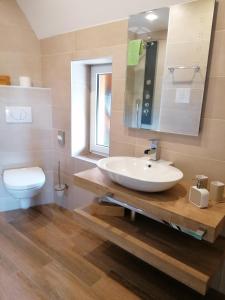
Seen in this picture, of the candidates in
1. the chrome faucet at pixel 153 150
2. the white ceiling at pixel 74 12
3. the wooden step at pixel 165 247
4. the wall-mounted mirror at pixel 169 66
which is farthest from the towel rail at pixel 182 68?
the wooden step at pixel 165 247

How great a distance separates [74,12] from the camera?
6.23 ft

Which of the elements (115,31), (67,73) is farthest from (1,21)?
(115,31)

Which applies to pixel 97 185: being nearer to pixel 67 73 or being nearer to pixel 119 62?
pixel 119 62

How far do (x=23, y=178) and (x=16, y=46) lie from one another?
1372mm

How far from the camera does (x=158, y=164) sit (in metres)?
1.56

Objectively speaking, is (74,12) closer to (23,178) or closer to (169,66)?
(169,66)

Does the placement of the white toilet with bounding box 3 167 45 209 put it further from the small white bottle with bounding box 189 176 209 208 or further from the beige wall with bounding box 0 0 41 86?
the small white bottle with bounding box 189 176 209 208

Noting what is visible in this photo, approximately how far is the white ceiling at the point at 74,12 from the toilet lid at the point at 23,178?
1423 mm

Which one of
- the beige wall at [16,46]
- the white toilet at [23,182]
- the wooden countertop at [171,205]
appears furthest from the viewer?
the beige wall at [16,46]

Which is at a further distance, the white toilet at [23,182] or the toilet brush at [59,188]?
the toilet brush at [59,188]

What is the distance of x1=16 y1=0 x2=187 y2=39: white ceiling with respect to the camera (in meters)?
1.59

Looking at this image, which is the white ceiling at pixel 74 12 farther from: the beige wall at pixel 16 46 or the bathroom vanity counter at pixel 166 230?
the bathroom vanity counter at pixel 166 230

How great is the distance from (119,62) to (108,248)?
1571mm

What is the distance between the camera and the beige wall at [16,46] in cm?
224
